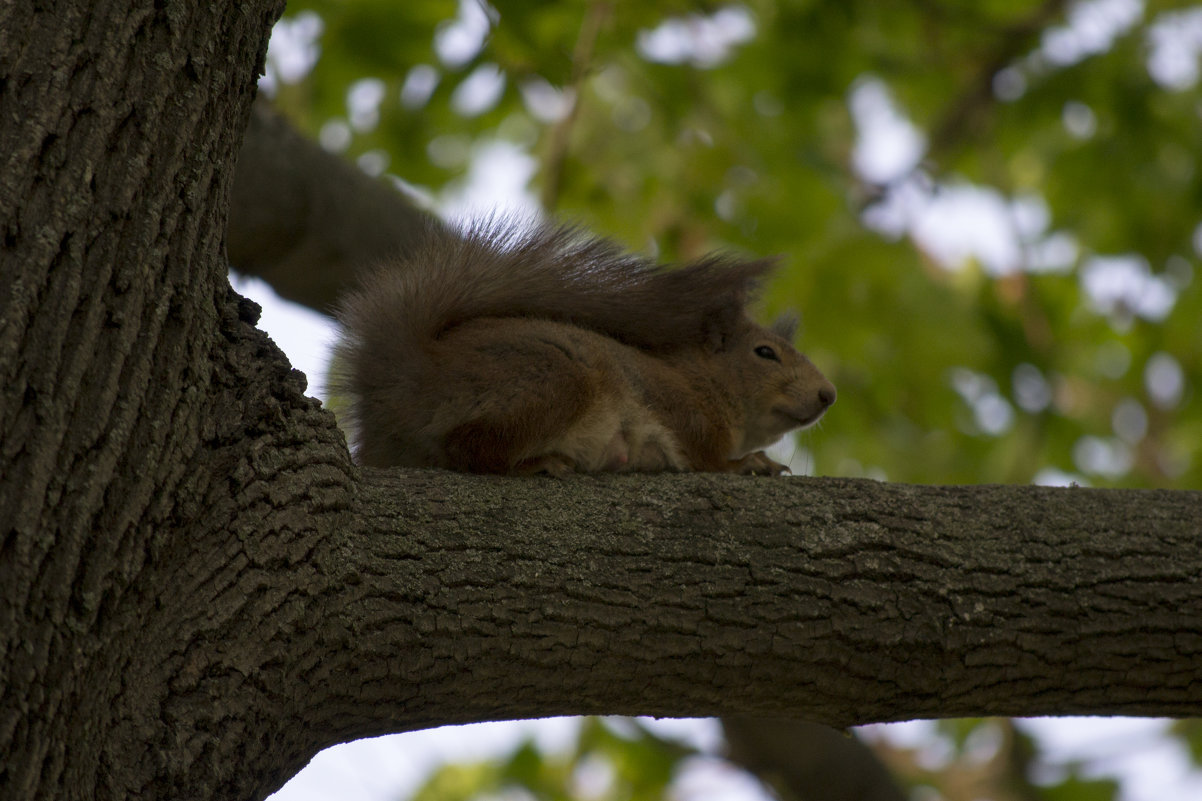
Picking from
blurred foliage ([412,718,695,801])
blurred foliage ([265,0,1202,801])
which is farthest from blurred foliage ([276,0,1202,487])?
blurred foliage ([412,718,695,801])

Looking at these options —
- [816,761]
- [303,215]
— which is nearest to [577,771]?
[816,761]

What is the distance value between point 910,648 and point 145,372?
1.26 m

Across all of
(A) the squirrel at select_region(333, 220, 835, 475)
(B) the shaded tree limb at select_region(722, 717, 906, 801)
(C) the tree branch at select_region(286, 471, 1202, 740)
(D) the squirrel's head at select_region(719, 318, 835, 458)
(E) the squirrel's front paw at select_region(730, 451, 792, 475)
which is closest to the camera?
(C) the tree branch at select_region(286, 471, 1202, 740)

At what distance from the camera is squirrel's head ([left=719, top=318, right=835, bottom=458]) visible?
3.18 m

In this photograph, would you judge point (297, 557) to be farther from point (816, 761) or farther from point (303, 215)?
point (816, 761)

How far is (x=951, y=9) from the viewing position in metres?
4.86

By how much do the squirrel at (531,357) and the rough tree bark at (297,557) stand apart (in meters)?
0.23

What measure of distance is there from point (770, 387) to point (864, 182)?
91.5 inches

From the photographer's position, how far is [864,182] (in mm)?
5203

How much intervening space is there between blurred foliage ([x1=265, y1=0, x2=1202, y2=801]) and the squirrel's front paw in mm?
1337

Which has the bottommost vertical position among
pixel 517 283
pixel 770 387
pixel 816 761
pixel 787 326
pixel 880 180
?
pixel 816 761

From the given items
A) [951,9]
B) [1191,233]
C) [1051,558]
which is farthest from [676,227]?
[1051,558]

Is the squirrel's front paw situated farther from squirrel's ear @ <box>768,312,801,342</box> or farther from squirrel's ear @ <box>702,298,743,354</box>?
squirrel's ear @ <box>768,312,801,342</box>

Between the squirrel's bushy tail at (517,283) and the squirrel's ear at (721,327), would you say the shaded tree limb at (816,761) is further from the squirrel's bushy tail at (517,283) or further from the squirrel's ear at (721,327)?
Result: the squirrel's bushy tail at (517,283)
